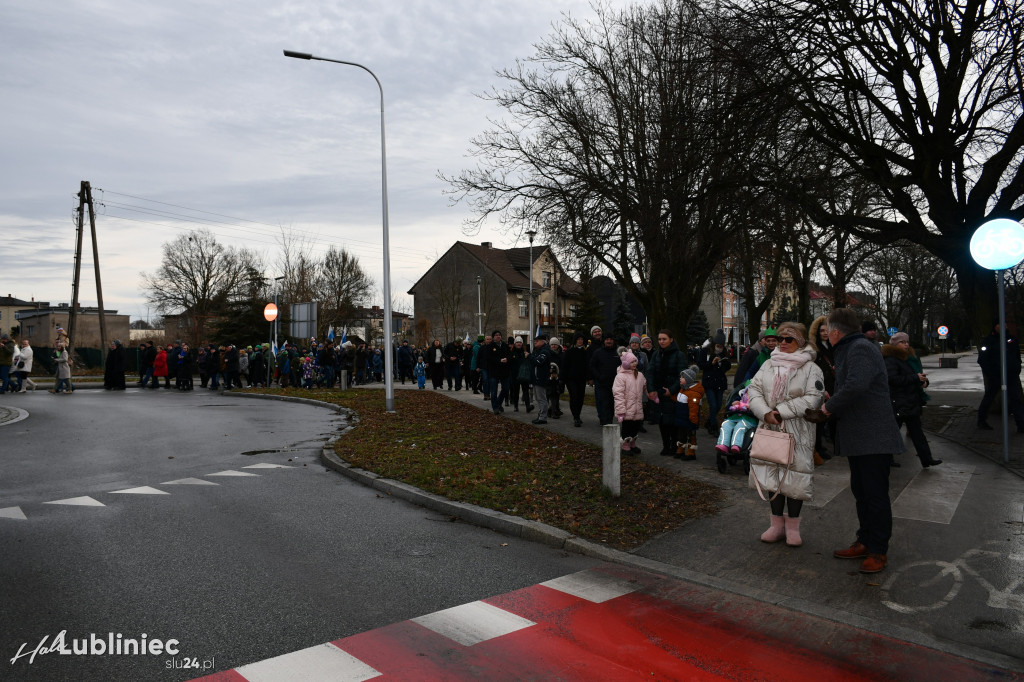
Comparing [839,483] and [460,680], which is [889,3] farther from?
[460,680]

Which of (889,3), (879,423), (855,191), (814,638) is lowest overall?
(814,638)

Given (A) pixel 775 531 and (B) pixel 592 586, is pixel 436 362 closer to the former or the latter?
(A) pixel 775 531

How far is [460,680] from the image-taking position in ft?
12.0

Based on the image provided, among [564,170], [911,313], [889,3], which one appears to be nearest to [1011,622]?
[889,3]

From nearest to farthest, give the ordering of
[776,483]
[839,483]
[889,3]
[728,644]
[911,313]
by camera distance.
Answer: [728,644] < [776,483] < [839,483] < [889,3] < [911,313]

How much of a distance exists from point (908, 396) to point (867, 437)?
4.59 meters

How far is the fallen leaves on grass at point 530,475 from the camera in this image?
22.3 ft

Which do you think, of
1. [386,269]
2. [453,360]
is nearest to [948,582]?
[386,269]

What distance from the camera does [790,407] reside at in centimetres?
571

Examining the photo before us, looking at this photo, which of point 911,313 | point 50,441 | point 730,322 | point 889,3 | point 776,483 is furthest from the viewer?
point 730,322

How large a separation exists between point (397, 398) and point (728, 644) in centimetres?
1703

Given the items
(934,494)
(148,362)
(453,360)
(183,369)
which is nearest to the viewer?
(934,494)

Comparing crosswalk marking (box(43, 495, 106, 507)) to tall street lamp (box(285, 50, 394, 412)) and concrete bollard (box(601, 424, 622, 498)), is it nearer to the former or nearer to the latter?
concrete bollard (box(601, 424, 622, 498))

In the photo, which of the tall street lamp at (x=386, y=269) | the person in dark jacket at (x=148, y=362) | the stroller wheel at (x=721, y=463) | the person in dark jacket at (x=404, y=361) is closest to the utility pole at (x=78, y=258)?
the person in dark jacket at (x=148, y=362)
